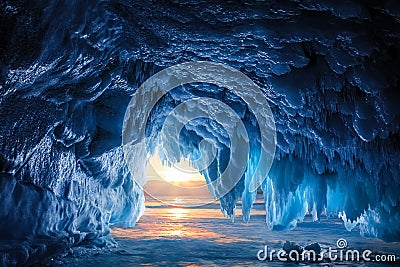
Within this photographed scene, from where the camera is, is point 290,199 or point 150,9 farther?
point 290,199

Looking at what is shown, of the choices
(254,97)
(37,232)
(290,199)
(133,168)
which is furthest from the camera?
(133,168)

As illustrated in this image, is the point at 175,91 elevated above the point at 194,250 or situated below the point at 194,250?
above

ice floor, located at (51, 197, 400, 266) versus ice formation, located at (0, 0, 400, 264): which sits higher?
ice formation, located at (0, 0, 400, 264)

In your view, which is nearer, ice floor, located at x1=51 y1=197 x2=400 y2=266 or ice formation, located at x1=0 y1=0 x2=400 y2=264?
ice formation, located at x1=0 y1=0 x2=400 y2=264

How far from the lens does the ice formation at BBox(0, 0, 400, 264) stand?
389cm

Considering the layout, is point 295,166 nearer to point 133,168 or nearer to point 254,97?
point 254,97

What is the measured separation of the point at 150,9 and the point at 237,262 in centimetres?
425

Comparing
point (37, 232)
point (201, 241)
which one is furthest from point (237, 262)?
point (37, 232)

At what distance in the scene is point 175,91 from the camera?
745 cm

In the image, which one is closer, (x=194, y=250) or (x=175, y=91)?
(x=194, y=250)

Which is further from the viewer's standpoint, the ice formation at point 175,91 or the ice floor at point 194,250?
the ice floor at point 194,250

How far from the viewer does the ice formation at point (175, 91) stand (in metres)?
3.89

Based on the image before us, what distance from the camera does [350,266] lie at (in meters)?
5.44

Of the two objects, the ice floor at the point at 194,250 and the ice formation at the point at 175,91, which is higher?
the ice formation at the point at 175,91
